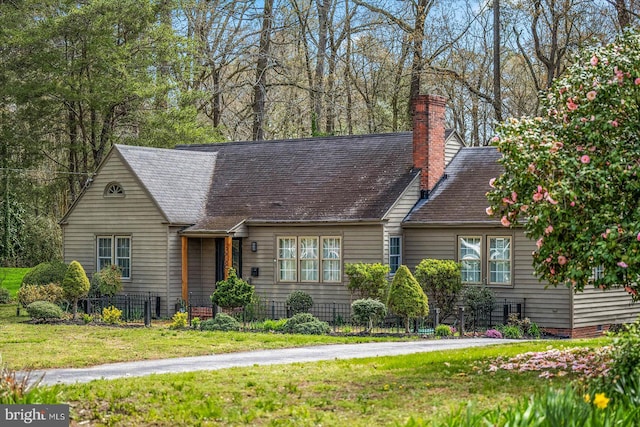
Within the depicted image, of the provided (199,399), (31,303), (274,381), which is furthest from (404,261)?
(199,399)

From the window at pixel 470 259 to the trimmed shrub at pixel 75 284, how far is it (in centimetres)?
1101

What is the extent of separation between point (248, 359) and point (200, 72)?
1136 inches

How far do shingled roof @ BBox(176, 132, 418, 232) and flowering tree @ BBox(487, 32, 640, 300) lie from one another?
43.7 feet

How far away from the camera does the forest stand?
134 feet

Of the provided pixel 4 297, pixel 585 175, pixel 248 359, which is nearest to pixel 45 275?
pixel 4 297

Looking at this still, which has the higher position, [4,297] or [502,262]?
[502,262]

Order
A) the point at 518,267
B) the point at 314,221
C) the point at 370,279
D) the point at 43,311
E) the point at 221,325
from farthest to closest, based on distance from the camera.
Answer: the point at 314,221
the point at 370,279
the point at 518,267
the point at 43,311
the point at 221,325

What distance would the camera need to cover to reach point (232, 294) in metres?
27.1

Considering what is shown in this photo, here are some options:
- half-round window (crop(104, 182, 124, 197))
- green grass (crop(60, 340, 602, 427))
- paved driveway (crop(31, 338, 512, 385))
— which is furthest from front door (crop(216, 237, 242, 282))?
green grass (crop(60, 340, 602, 427))

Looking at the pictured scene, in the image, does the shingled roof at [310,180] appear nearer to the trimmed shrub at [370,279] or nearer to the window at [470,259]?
the trimmed shrub at [370,279]

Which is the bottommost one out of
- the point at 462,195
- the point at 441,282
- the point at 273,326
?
the point at 273,326

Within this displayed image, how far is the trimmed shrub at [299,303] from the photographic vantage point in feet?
93.2

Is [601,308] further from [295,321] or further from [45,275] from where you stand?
[45,275]

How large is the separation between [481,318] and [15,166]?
24.6 m
